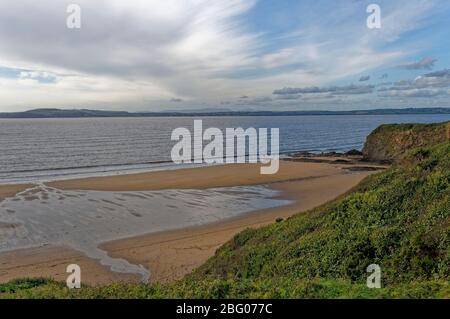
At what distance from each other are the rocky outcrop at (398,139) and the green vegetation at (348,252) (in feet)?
124

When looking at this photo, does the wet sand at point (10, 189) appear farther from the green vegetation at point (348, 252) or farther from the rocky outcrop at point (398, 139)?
the rocky outcrop at point (398, 139)

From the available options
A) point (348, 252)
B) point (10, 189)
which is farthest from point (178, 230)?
point (10, 189)

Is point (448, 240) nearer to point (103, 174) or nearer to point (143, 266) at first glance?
point (143, 266)

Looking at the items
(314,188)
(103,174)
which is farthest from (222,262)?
(103,174)

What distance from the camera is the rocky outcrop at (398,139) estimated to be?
50.2 meters

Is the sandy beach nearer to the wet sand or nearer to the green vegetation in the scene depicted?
the wet sand

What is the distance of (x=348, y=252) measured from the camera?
1096cm

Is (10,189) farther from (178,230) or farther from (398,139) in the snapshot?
(398,139)

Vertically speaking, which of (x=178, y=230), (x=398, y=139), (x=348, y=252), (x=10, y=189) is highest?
(x=398, y=139)

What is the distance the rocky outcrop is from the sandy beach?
8.46 metres

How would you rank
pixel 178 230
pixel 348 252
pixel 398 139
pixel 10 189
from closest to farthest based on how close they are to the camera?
pixel 348 252, pixel 178 230, pixel 10 189, pixel 398 139

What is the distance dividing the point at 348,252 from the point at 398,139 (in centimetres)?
4920

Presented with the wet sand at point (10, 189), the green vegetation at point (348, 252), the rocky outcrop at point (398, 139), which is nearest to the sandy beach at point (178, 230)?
the wet sand at point (10, 189)

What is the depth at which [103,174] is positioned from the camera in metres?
→ 46.4
